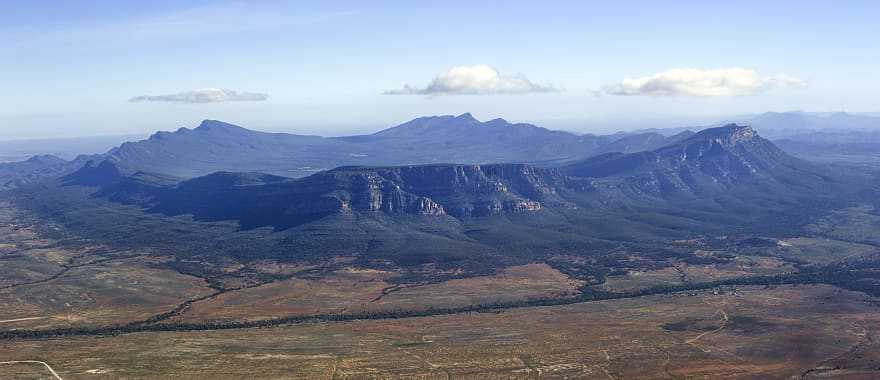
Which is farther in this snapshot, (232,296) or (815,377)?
(232,296)

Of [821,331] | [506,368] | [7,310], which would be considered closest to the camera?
[506,368]

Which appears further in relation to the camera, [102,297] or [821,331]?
[102,297]

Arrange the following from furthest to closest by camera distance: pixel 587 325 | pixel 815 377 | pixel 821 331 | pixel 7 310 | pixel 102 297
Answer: pixel 102 297, pixel 7 310, pixel 587 325, pixel 821 331, pixel 815 377

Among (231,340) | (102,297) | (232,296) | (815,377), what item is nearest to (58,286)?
(102,297)

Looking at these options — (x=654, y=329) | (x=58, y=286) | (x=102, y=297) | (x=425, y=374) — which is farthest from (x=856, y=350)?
(x=58, y=286)

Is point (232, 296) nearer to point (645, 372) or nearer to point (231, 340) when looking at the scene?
point (231, 340)

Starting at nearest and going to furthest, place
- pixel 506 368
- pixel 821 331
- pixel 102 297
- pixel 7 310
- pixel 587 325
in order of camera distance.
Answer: pixel 506 368 < pixel 821 331 < pixel 587 325 < pixel 7 310 < pixel 102 297

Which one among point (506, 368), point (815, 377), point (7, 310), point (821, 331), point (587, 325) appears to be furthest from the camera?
point (7, 310)

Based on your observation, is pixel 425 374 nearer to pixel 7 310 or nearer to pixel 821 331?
pixel 821 331
